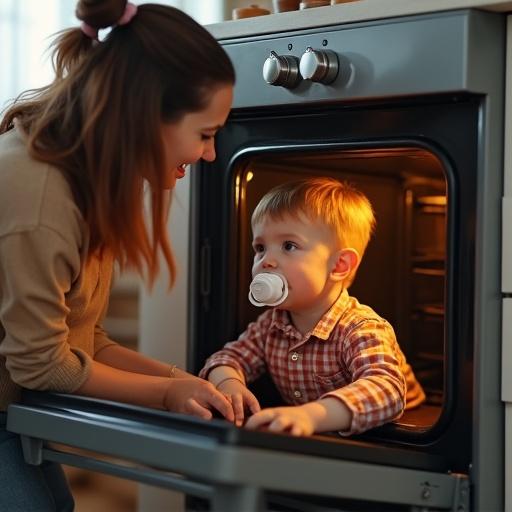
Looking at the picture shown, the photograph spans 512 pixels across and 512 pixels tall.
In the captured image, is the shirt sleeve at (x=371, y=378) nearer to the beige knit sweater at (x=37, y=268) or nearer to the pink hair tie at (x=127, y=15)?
the beige knit sweater at (x=37, y=268)

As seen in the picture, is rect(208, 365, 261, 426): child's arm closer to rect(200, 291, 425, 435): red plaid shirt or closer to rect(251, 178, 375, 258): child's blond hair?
rect(200, 291, 425, 435): red plaid shirt

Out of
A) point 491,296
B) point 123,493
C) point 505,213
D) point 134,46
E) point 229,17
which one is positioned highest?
point 229,17

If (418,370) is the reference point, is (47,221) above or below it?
above

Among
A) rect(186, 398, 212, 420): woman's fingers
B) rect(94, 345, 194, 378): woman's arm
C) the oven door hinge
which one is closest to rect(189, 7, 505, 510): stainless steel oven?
the oven door hinge

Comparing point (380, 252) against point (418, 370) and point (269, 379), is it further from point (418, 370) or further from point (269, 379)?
point (269, 379)

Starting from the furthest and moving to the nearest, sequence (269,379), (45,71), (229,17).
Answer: (229,17) < (45,71) < (269,379)

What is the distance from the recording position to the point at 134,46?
1.18 meters

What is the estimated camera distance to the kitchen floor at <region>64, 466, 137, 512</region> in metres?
2.27

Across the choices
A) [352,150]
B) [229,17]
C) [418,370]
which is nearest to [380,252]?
[418,370]

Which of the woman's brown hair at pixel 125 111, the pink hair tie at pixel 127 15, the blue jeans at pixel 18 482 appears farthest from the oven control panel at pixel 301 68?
the blue jeans at pixel 18 482

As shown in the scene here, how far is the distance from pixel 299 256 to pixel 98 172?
0.39 m

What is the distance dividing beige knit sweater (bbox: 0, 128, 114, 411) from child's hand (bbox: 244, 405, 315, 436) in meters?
0.26

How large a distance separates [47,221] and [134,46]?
25cm

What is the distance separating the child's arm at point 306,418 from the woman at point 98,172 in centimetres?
12
